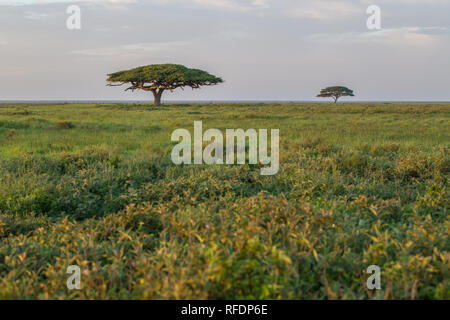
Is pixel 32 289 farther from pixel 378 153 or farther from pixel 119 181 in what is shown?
pixel 378 153

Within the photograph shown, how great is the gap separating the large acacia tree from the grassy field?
38323 mm

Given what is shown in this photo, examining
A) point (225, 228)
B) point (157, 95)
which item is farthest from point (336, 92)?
point (225, 228)

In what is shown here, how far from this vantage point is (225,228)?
12.0 feet

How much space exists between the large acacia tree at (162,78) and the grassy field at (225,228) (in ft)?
126

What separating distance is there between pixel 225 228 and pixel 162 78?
46.1 m

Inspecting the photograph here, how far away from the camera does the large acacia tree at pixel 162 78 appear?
47.4m
